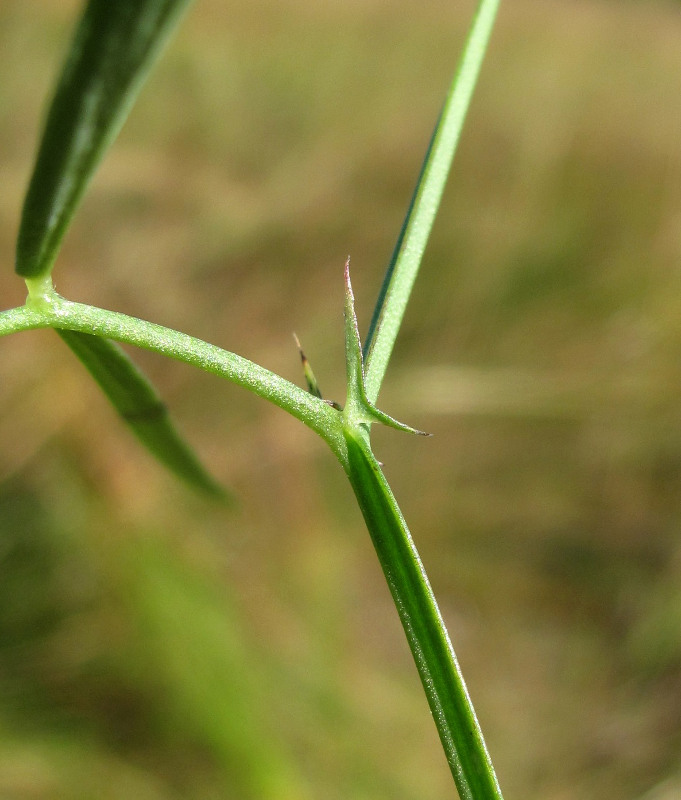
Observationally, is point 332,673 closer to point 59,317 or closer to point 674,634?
point 674,634

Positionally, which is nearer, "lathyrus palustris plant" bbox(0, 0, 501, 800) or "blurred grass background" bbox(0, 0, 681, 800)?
"lathyrus palustris plant" bbox(0, 0, 501, 800)

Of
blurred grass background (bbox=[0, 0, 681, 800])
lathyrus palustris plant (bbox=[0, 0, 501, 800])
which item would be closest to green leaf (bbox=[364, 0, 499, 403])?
lathyrus palustris plant (bbox=[0, 0, 501, 800])

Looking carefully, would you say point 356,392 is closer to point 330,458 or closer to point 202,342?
point 202,342

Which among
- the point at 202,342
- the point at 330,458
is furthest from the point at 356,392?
the point at 330,458

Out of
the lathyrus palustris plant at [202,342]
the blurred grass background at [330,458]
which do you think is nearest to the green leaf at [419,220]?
the lathyrus palustris plant at [202,342]

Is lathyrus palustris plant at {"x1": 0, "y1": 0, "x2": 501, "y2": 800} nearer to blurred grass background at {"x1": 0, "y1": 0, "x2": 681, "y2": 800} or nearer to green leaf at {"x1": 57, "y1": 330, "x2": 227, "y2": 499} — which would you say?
green leaf at {"x1": 57, "y1": 330, "x2": 227, "y2": 499}

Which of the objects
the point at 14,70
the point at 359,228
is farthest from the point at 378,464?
the point at 14,70
